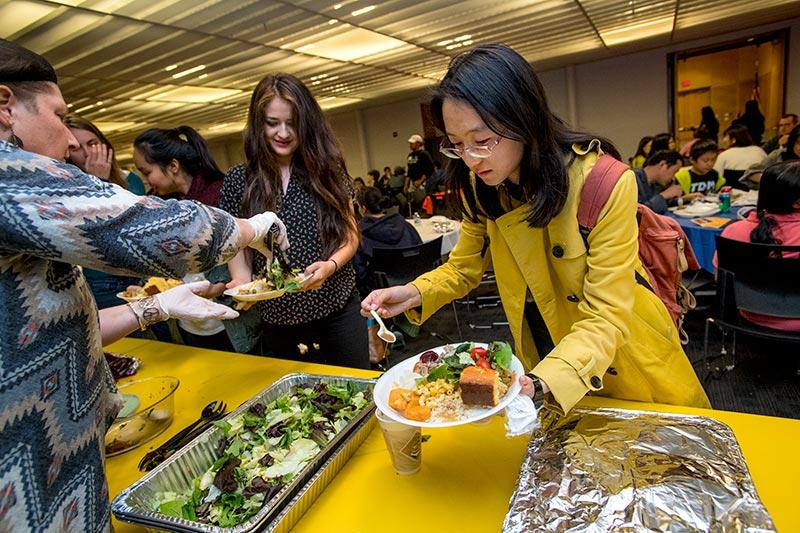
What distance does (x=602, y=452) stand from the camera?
1.00 meters

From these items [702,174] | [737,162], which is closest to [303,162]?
[702,174]

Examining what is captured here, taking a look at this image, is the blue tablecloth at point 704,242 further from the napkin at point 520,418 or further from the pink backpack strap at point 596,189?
the napkin at point 520,418

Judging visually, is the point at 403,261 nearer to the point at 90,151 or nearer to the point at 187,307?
the point at 90,151

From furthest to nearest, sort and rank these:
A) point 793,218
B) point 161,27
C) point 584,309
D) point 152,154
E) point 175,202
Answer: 1. point 161,27
2. point 793,218
3. point 152,154
4. point 584,309
5. point 175,202

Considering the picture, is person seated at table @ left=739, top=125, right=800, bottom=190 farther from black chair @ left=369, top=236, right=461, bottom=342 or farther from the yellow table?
the yellow table

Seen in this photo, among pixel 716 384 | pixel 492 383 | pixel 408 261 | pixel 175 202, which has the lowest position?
pixel 716 384

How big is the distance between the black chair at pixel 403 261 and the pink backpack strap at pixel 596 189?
2611 mm

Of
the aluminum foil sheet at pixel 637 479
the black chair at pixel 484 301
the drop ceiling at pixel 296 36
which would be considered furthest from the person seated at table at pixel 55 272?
the drop ceiling at pixel 296 36

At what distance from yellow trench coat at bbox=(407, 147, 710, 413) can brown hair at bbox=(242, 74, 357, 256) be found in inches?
26.2

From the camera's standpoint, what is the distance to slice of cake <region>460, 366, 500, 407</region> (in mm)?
993

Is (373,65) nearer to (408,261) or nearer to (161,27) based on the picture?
(161,27)

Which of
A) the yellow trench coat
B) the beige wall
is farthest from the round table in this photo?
the beige wall

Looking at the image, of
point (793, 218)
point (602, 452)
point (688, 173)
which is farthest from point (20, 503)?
point (688, 173)

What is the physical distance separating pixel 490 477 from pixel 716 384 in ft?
8.69
